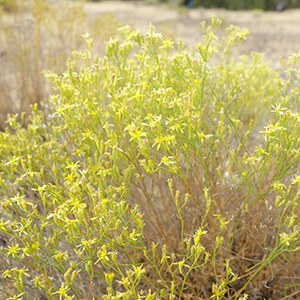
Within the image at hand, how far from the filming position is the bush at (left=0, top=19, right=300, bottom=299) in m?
1.96

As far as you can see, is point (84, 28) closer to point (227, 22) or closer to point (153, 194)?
point (153, 194)

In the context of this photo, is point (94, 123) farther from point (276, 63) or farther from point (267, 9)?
point (267, 9)

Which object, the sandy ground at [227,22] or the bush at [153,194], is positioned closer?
the bush at [153,194]

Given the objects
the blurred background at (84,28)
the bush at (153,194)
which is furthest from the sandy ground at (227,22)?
the bush at (153,194)

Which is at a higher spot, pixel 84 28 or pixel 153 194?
pixel 84 28

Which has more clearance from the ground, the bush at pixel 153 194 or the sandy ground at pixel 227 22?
the bush at pixel 153 194

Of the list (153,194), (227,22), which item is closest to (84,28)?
(153,194)

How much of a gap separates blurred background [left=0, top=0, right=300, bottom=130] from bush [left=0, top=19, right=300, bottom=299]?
67 centimetres

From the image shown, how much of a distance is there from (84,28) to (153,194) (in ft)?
13.0

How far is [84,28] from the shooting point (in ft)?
19.6

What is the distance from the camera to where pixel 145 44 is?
2338 millimetres

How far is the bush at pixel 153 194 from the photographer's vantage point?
77.2 inches

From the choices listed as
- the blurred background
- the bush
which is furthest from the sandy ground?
the bush

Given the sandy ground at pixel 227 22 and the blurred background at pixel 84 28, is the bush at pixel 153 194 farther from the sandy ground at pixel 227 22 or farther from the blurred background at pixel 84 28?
the sandy ground at pixel 227 22
